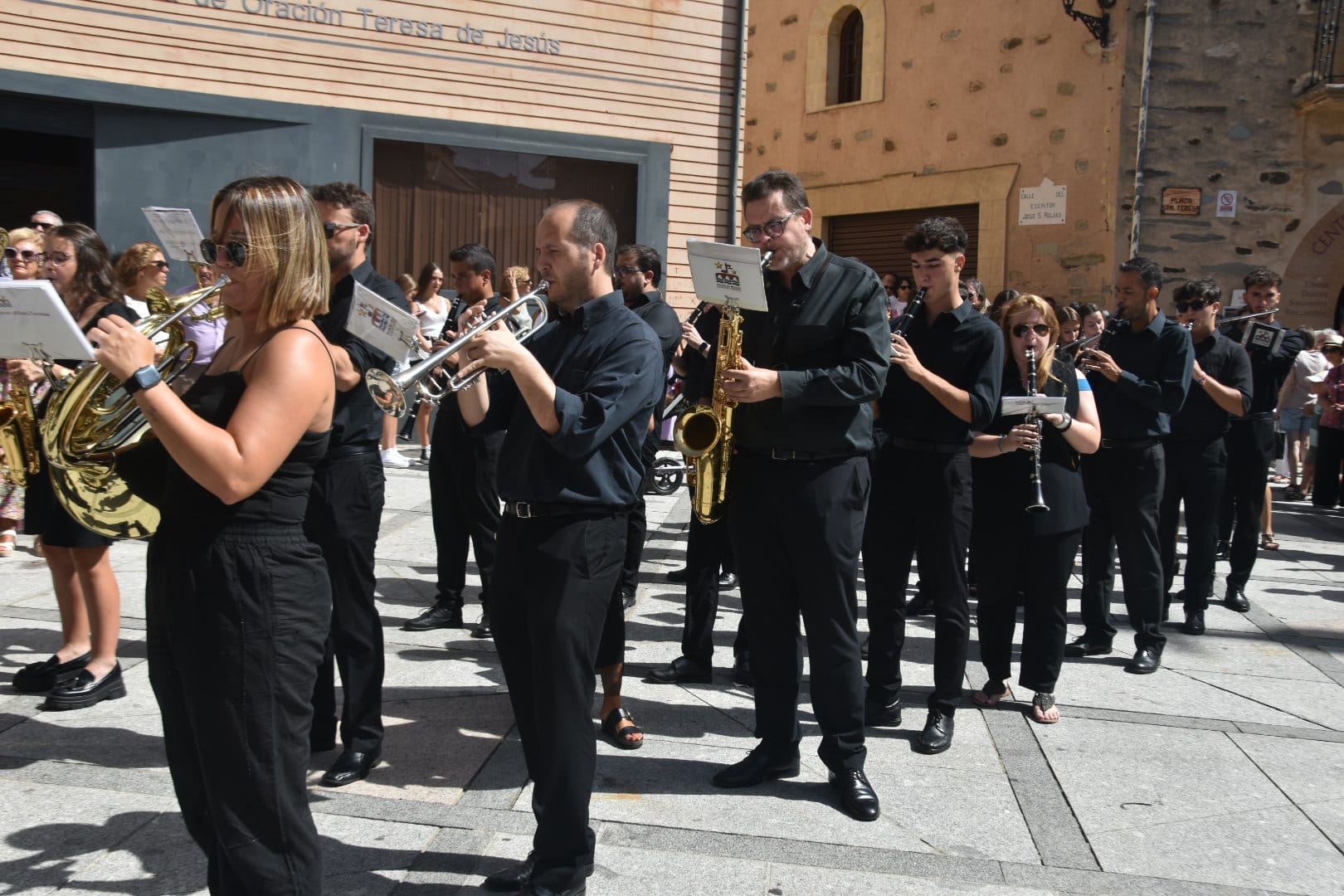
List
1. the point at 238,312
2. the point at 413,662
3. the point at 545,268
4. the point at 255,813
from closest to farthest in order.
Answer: the point at 255,813, the point at 238,312, the point at 545,268, the point at 413,662

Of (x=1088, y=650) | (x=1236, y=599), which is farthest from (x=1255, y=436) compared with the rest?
(x=1088, y=650)

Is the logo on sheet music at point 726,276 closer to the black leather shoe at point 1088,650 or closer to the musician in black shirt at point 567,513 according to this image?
the musician in black shirt at point 567,513

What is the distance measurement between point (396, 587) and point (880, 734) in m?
3.27

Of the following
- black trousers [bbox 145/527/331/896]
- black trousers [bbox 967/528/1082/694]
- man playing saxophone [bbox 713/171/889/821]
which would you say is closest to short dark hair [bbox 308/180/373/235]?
man playing saxophone [bbox 713/171/889/821]

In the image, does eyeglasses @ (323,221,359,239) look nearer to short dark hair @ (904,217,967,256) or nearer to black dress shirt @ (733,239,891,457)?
black dress shirt @ (733,239,891,457)

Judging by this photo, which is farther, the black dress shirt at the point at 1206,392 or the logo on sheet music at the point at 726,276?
the black dress shirt at the point at 1206,392

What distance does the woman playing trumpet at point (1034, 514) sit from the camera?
4.80 m

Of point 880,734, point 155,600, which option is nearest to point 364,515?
point 155,600

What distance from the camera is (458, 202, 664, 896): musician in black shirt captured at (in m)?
3.12

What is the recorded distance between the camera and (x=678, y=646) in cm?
581

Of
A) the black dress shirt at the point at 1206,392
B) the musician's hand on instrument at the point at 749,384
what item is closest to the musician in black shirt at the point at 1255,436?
the black dress shirt at the point at 1206,392

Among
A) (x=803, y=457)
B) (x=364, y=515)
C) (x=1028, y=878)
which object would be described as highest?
(x=803, y=457)

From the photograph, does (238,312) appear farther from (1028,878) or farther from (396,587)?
(396,587)

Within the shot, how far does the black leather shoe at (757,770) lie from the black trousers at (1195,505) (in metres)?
3.29
